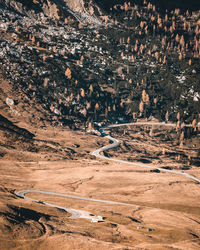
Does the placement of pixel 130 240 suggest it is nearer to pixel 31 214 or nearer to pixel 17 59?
pixel 31 214

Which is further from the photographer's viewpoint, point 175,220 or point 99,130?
point 99,130

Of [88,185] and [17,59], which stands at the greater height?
[17,59]

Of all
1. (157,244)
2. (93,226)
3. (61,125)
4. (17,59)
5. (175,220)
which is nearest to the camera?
(157,244)

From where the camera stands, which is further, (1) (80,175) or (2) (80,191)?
(1) (80,175)

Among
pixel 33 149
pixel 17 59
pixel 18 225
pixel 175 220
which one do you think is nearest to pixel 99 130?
pixel 33 149

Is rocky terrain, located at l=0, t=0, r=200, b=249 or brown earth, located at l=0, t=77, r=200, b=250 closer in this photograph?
brown earth, located at l=0, t=77, r=200, b=250

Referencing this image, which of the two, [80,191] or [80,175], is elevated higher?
[80,175]

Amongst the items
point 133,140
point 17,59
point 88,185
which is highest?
point 17,59

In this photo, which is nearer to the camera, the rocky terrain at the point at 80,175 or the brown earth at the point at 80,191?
the brown earth at the point at 80,191
